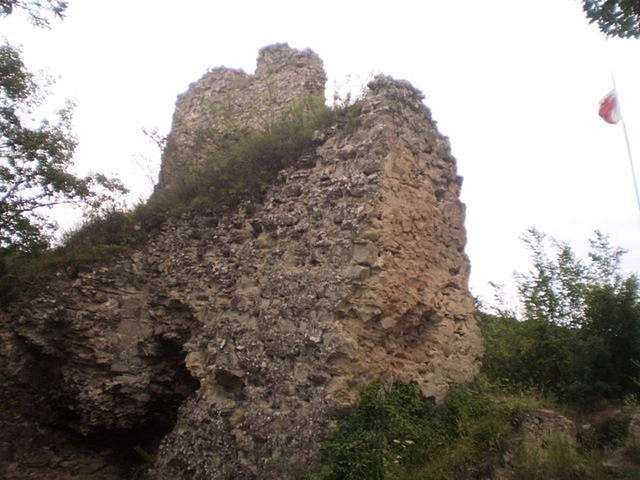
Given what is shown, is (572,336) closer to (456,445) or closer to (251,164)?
(456,445)

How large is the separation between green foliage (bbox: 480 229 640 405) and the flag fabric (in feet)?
5.58

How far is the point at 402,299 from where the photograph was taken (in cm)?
611

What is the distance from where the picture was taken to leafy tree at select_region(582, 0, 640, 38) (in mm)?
5051

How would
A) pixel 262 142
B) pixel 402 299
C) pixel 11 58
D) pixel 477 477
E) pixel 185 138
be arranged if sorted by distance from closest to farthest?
pixel 477 477
pixel 402 299
pixel 262 142
pixel 11 58
pixel 185 138

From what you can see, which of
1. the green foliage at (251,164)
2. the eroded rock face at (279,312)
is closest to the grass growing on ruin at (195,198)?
the green foliage at (251,164)

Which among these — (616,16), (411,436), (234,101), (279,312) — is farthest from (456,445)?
(234,101)

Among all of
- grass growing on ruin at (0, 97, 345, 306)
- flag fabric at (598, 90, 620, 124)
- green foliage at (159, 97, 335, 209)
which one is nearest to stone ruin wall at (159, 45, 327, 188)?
green foliage at (159, 97, 335, 209)

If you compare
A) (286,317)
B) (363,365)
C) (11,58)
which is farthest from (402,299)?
(11,58)

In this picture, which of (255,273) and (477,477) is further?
(255,273)

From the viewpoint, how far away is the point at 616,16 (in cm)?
514

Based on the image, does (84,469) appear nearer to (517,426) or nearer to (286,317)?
(286,317)

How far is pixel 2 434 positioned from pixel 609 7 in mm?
8670

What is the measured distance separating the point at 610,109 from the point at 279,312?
5444 millimetres

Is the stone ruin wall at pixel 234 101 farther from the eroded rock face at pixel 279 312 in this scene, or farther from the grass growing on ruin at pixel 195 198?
the eroded rock face at pixel 279 312
